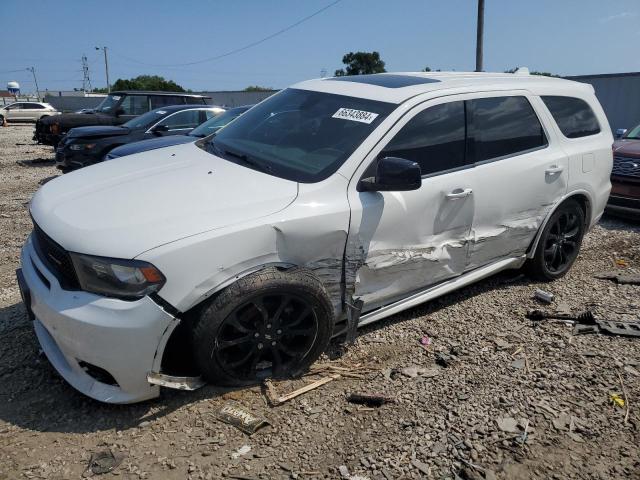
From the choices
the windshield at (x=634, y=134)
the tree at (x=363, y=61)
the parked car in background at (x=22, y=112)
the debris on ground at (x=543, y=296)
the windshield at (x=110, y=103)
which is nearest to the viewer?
the debris on ground at (x=543, y=296)

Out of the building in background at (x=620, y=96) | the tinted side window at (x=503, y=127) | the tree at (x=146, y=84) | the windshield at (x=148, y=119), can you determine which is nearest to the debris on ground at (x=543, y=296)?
the tinted side window at (x=503, y=127)

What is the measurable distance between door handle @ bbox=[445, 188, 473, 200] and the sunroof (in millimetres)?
843

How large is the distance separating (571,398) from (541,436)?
0.46 metres

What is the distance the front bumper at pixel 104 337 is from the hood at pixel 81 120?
11.1 metres

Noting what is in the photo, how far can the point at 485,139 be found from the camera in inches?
147

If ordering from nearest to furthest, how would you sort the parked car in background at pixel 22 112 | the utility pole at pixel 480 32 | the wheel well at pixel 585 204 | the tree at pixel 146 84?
1. the wheel well at pixel 585 204
2. the utility pole at pixel 480 32
3. the parked car in background at pixel 22 112
4. the tree at pixel 146 84

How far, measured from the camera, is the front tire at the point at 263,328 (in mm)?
2639

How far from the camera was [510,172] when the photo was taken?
150 inches

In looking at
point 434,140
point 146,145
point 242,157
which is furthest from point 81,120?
point 434,140

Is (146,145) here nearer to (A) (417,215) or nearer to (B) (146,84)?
(A) (417,215)

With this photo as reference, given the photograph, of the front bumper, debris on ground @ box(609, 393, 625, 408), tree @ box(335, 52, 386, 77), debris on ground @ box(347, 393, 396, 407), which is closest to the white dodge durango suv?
the front bumper

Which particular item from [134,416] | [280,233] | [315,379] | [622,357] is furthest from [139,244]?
[622,357]

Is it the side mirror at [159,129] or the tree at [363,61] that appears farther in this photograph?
the tree at [363,61]

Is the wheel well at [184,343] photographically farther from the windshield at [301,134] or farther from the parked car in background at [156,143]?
the parked car in background at [156,143]
